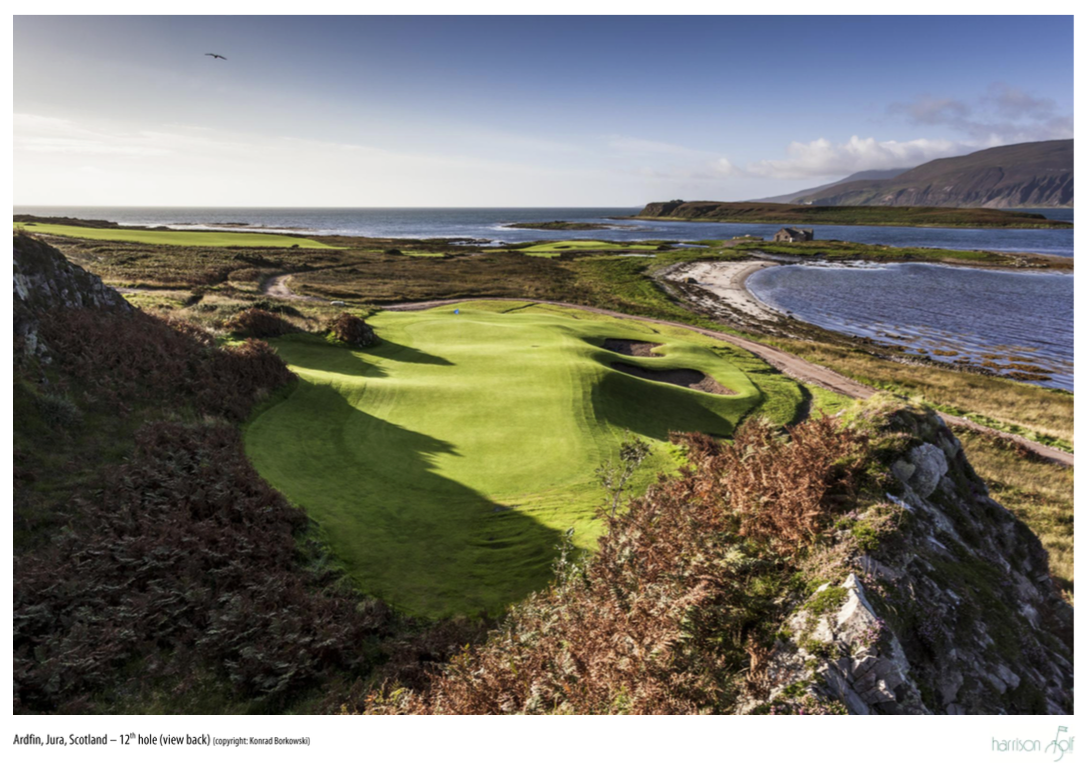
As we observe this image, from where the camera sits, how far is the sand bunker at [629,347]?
3100cm

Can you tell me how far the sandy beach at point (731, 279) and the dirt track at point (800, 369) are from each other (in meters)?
16.1

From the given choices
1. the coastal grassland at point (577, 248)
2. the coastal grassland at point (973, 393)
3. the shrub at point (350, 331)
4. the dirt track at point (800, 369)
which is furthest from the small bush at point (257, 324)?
the coastal grassland at point (577, 248)

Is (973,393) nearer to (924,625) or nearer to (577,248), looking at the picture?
(924,625)

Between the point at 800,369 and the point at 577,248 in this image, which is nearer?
the point at 800,369

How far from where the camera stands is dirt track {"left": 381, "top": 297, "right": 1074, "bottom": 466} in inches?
966

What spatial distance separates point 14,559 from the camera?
597 centimetres

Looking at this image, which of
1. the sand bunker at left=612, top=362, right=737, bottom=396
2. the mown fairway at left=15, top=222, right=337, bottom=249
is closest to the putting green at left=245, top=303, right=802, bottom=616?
the sand bunker at left=612, top=362, right=737, bottom=396

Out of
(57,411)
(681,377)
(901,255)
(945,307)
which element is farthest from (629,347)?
(901,255)

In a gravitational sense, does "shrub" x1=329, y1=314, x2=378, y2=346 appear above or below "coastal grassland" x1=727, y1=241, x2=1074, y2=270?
below

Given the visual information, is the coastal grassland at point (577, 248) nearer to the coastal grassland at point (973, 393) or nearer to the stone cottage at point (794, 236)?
the stone cottage at point (794, 236)
